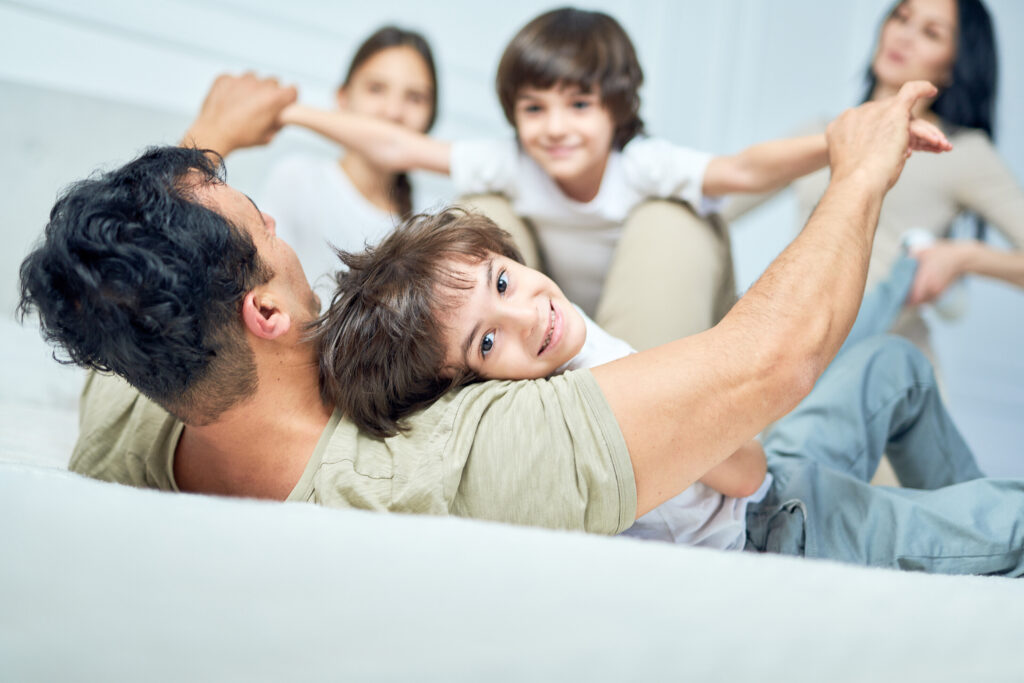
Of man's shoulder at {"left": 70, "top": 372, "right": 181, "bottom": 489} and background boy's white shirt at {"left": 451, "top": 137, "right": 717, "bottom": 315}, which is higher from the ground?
background boy's white shirt at {"left": 451, "top": 137, "right": 717, "bottom": 315}

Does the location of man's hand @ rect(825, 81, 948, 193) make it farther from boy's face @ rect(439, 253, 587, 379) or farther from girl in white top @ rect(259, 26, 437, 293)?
girl in white top @ rect(259, 26, 437, 293)

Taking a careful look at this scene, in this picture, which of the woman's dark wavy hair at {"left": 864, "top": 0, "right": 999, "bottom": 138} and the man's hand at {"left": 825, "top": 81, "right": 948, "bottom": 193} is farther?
the woman's dark wavy hair at {"left": 864, "top": 0, "right": 999, "bottom": 138}

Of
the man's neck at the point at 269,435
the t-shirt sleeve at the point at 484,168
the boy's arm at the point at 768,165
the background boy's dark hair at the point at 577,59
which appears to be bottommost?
the man's neck at the point at 269,435

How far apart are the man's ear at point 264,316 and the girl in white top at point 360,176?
0.91 metres

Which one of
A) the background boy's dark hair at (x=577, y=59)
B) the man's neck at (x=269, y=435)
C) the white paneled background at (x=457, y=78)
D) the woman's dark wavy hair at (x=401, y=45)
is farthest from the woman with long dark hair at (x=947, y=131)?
the man's neck at (x=269, y=435)

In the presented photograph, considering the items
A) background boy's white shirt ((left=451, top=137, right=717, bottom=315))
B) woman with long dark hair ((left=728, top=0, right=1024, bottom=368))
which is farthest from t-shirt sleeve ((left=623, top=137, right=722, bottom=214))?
woman with long dark hair ((left=728, top=0, right=1024, bottom=368))

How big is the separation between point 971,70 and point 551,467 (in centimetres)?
192

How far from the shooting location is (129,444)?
0.89 m

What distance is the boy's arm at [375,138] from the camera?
60.7 inches

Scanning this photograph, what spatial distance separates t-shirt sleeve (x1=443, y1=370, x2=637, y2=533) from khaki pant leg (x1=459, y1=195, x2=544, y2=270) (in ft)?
2.42

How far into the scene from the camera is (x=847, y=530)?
937mm

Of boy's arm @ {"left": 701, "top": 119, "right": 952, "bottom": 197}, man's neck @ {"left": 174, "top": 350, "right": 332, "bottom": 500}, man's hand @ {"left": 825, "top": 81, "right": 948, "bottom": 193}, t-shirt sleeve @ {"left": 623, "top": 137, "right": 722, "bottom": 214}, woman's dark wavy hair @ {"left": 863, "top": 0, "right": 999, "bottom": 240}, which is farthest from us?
woman's dark wavy hair @ {"left": 863, "top": 0, "right": 999, "bottom": 240}

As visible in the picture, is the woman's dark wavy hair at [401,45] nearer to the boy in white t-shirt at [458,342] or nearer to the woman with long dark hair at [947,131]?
the boy in white t-shirt at [458,342]

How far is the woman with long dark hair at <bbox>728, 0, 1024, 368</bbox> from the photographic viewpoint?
1989 millimetres
